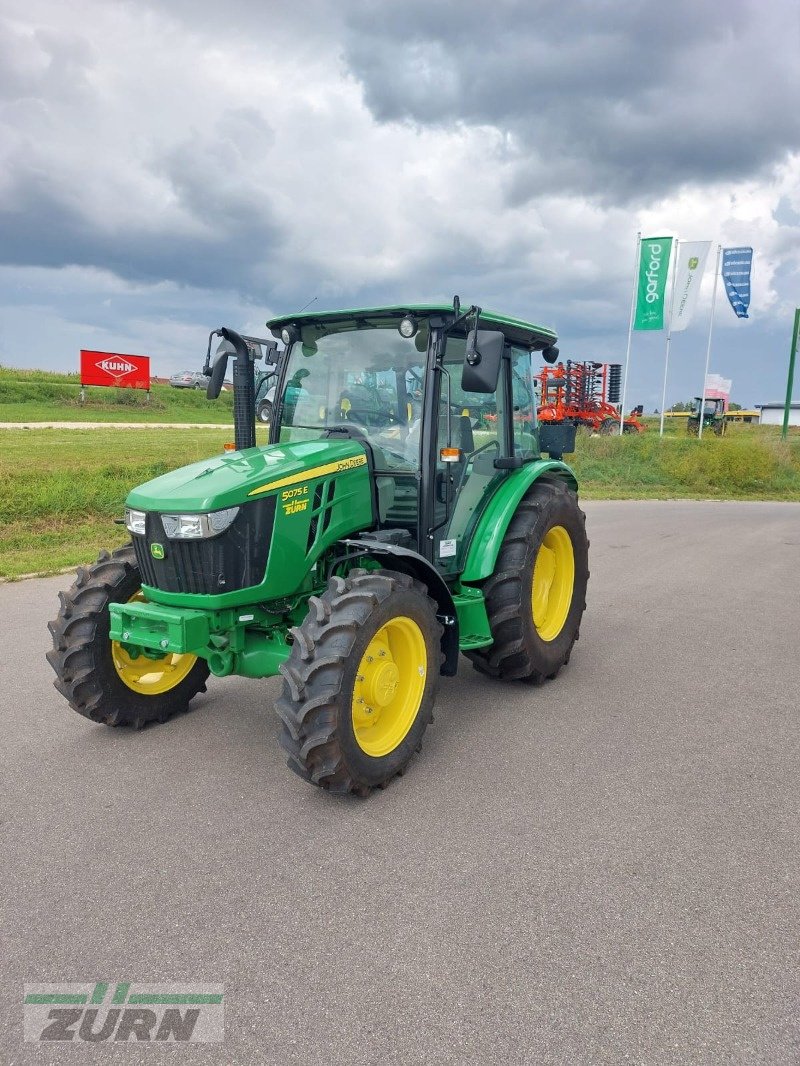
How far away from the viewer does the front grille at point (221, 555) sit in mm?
3561

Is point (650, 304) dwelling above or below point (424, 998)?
above

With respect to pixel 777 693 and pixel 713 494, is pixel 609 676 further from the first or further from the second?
pixel 713 494

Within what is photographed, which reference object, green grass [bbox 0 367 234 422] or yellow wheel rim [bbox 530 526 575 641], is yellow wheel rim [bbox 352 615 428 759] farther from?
green grass [bbox 0 367 234 422]

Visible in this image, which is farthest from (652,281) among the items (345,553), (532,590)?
(345,553)

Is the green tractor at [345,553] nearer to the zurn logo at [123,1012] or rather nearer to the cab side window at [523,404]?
the cab side window at [523,404]

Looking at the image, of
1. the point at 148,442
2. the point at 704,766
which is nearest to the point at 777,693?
the point at 704,766

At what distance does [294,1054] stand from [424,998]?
413 mm

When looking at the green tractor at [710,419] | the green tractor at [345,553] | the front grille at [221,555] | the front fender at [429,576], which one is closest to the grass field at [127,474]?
the green tractor at [345,553]

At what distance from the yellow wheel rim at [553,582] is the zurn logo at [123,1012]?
3.41m

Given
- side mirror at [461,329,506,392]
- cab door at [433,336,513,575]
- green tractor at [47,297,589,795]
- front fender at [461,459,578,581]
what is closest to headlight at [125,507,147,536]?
green tractor at [47,297,589,795]

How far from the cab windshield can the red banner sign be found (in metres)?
31.6

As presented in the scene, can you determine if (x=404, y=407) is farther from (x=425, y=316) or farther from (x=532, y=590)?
(x=532, y=590)

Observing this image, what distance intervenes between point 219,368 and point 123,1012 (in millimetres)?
3200

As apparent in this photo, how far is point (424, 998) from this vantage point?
7.67 feet
